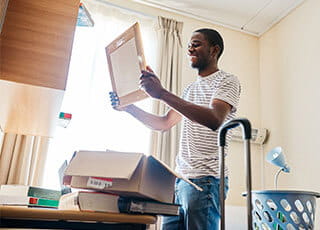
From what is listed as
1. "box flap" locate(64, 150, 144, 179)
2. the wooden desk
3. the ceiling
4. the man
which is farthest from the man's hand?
the ceiling

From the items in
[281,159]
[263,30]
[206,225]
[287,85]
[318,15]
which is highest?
[263,30]

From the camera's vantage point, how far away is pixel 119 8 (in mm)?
2488

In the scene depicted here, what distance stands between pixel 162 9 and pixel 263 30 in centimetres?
93

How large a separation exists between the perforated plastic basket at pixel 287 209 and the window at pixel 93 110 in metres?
0.98

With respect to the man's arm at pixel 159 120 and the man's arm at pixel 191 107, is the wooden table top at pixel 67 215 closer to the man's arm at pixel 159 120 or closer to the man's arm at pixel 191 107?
the man's arm at pixel 191 107

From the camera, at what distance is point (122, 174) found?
75 cm

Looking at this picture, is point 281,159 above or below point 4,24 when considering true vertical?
below

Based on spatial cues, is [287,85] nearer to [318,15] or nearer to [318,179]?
[318,15]

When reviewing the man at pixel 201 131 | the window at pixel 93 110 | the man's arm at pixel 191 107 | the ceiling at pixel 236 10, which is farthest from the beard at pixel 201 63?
the ceiling at pixel 236 10

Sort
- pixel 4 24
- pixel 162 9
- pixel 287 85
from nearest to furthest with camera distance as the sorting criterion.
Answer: pixel 4 24 → pixel 287 85 → pixel 162 9

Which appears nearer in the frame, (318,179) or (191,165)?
(191,165)

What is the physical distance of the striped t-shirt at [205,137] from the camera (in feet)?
4.07

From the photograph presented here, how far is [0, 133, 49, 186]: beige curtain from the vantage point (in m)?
1.86

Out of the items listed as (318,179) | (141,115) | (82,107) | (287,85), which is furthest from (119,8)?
(318,179)
